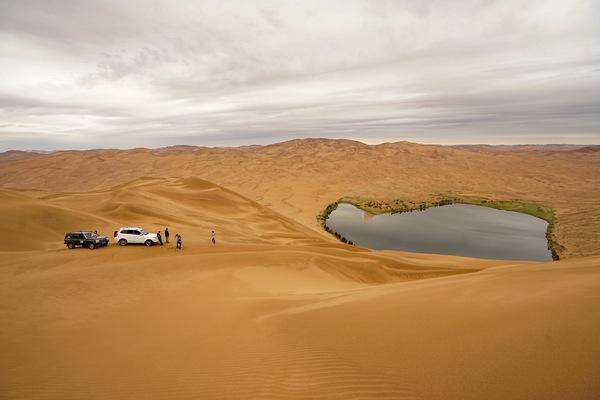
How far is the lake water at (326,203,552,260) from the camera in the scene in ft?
114

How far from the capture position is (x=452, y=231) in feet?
139

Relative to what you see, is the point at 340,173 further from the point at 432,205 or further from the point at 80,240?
the point at 80,240

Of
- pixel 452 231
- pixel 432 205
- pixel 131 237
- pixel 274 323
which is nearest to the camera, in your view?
pixel 274 323

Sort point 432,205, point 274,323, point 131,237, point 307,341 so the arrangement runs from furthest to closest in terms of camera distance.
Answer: point 432,205 < point 131,237 < point 274,323 < point 307,341

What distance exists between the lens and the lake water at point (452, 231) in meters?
34.7

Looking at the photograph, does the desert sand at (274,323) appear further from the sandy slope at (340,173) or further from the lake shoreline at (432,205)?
the sandy slope at (340,173)

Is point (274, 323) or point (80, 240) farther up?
point (80, 240)

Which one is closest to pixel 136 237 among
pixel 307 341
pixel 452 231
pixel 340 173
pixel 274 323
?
pixel 274 323

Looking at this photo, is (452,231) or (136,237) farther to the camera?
(452,231)

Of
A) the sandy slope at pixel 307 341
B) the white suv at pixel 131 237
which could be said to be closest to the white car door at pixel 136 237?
the white suv at pixel 131 237

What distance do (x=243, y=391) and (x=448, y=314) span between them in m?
4.23

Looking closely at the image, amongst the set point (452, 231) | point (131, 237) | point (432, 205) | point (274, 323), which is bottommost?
point (274, 323)

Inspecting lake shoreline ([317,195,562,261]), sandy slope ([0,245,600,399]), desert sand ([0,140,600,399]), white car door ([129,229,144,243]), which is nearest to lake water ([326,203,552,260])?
lake shoreline ([317,195,562,261])

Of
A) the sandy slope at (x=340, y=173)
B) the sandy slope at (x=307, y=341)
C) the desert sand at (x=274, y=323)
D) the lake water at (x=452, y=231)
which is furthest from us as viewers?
the sandy slope at (x=340, y=173)
